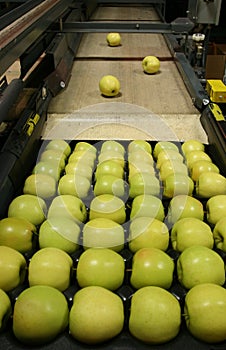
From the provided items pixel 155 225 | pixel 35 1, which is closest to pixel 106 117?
pixel 35 1

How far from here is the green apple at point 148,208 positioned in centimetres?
132

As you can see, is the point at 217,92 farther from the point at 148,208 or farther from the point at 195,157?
the point at 148,208

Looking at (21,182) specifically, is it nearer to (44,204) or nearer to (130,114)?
(44,204)

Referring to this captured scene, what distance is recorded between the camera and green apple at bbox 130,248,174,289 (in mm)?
1056

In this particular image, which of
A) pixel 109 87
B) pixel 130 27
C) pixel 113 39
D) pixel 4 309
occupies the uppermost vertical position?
pixel 130 27

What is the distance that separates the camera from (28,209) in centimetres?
131

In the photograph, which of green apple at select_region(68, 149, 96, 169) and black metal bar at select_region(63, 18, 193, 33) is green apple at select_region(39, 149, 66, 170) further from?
black metal bar at select_region(63, 18, 193, 33)

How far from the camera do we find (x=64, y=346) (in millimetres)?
929

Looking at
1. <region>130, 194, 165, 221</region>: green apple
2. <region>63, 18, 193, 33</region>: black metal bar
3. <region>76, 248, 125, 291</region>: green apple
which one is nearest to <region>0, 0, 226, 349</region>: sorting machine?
<region>63, 18, 193, 33</region>: black metal bar

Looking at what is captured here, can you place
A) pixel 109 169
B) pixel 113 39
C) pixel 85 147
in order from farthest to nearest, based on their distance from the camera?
1. pixel 113 39
2. pixel 85 147
3. pixel 109 169

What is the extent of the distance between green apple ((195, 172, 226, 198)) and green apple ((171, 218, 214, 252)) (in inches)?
9.9

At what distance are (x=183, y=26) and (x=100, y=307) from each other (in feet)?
8.89

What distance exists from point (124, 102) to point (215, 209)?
1227 mm

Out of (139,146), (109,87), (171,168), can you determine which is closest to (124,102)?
(109,87)
